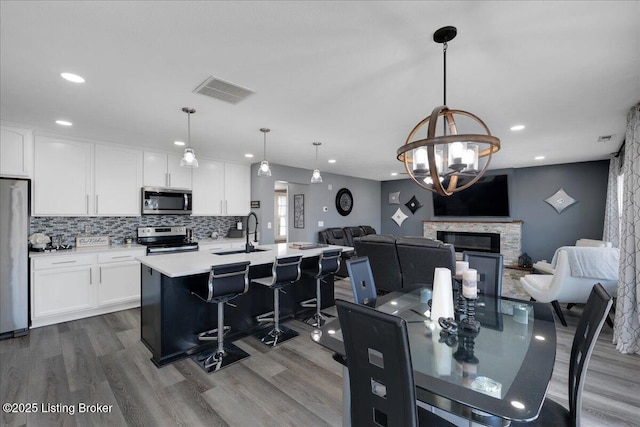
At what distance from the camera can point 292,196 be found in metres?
7.24

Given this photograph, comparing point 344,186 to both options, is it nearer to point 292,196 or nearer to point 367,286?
point 292,196

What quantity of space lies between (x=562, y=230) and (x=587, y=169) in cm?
133

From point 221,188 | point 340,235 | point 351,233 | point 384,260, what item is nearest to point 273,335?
point 384,260

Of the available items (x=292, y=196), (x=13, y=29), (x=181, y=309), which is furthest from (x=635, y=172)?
(x=292, y=196)

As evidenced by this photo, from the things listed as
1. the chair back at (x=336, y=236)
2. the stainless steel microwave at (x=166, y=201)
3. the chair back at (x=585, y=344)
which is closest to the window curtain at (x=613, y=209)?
the chair back at (x=585, y=344)

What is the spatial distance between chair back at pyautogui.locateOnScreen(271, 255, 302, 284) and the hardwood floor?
70 cm

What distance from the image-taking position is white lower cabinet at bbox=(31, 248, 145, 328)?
11.6 ft

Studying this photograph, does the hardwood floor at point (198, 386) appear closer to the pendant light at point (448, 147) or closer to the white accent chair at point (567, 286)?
the white accent chair at point (567, 286)

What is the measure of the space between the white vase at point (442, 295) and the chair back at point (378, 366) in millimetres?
784

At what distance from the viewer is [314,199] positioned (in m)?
6.86

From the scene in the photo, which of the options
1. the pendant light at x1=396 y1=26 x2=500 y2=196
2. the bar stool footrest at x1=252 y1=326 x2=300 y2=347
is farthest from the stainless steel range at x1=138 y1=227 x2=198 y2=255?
the pendant light at x1=396 y1=26 x2=500 y2=196

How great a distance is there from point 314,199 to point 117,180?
3.85m

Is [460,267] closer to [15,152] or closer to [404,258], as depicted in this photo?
[404,258]

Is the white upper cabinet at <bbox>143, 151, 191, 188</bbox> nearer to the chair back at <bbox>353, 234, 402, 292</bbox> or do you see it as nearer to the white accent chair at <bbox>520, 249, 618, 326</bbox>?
the chair back at <bbox>353, 234, 402, 292</bbox>
